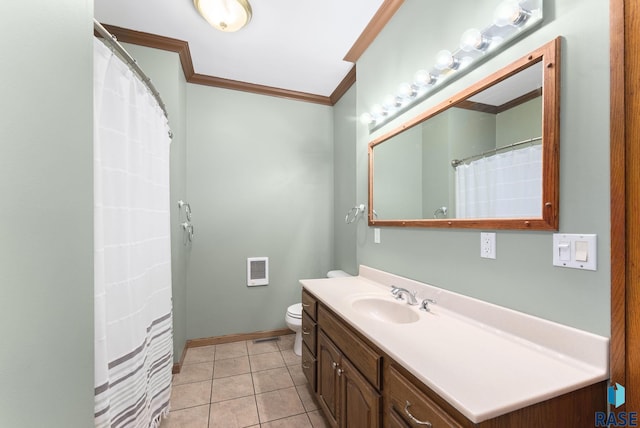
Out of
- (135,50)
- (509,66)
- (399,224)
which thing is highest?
(135,50)

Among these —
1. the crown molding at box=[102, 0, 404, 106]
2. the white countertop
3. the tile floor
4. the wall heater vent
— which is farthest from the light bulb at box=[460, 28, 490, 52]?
the wall heater vent

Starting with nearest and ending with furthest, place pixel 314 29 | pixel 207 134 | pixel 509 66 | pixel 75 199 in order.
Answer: pixel 75 199, pixel 509 66, pixel 314 29, pixel 207 134

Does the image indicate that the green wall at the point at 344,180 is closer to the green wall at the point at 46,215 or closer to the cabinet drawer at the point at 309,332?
the cabinet drawer at the point at 309,332

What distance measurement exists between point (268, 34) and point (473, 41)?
153 centimetres

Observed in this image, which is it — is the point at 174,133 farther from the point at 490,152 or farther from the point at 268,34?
the point at 490,152

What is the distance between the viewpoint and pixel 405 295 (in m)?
1.52

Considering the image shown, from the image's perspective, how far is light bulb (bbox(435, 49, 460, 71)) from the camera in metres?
1.28

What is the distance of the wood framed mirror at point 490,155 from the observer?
92 centimetres

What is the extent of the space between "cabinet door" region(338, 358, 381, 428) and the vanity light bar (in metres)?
1.49

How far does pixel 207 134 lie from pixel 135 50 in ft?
2.65

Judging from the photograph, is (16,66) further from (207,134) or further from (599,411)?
(207,134)

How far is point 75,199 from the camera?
681 millimetres

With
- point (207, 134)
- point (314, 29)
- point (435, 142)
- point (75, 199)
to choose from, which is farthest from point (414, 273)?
point (207, 134)

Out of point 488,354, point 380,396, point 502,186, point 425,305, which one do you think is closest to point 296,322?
point 425,305
